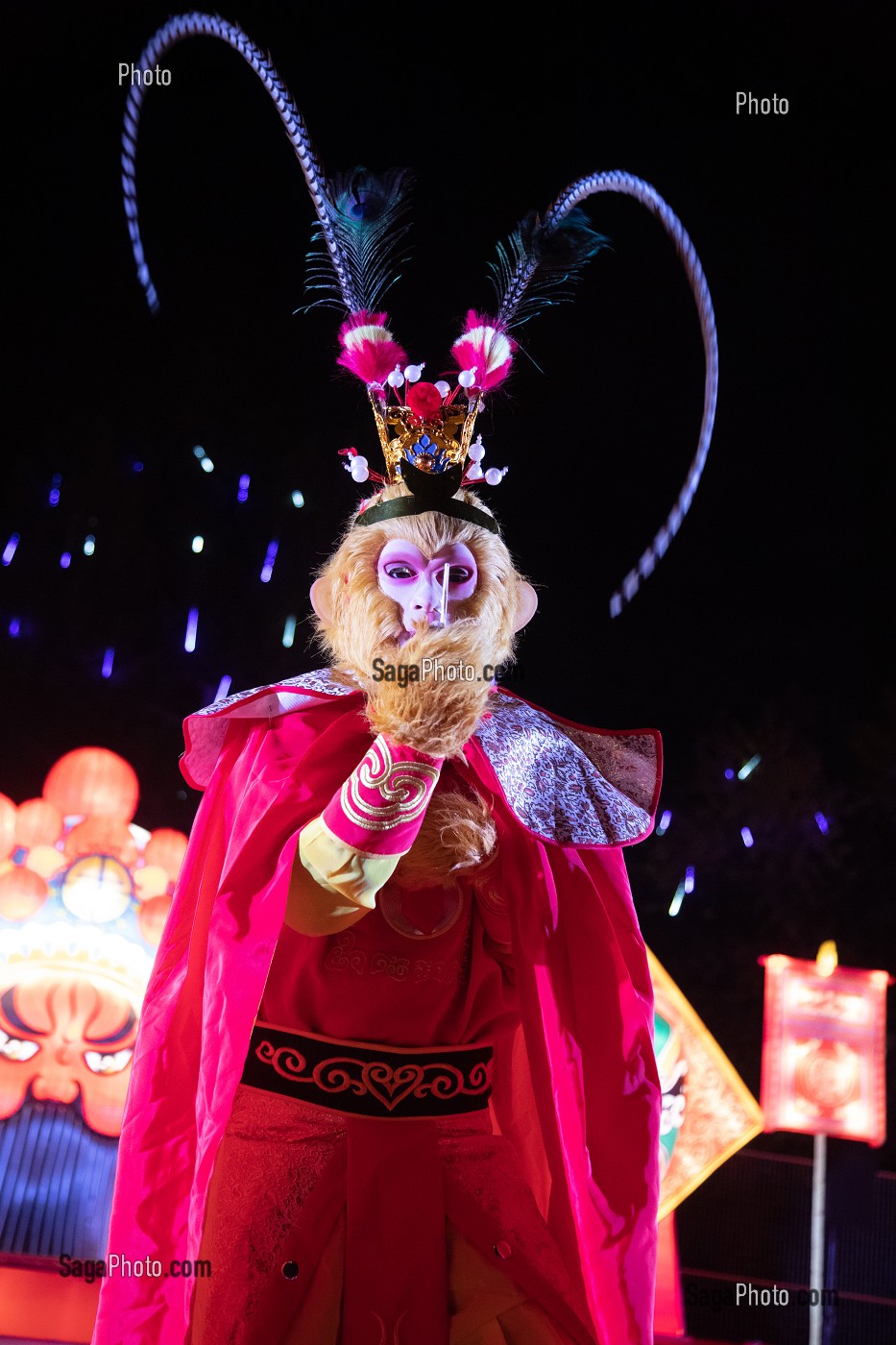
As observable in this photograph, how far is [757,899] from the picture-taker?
596 centimetres

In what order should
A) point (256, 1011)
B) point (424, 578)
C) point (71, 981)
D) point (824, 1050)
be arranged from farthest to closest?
point (824, 1050) < point (71, 981) < point (424, 578) < point (256, 1011)

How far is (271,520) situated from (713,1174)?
11.4 feet

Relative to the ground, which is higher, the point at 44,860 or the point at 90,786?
the point at 90,786

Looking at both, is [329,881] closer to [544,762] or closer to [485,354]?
[544,762]

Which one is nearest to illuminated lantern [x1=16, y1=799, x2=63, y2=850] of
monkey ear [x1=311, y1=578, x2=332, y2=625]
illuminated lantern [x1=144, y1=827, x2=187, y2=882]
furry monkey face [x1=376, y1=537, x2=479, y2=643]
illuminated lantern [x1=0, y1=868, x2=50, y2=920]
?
illuminated lantern [x1=0, y1=868, x2=50, y2=920]

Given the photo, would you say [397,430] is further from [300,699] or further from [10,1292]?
[10,1292]

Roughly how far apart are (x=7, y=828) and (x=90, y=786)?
329 millimetres

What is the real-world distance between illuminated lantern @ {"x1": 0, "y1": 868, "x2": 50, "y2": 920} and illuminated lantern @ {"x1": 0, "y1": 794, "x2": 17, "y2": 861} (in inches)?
3.4

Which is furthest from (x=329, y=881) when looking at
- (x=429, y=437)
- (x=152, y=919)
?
(x=152, y=919)

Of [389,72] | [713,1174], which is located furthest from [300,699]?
[713,1174]

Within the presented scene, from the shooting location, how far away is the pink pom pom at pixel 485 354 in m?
1.93

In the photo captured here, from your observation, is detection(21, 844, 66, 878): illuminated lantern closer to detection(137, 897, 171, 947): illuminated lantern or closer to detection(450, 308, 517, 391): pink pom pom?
detection(137, 897, 171, 947): illuminated lantern

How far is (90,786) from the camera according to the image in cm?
421

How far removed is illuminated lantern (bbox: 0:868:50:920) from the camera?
410 cm
